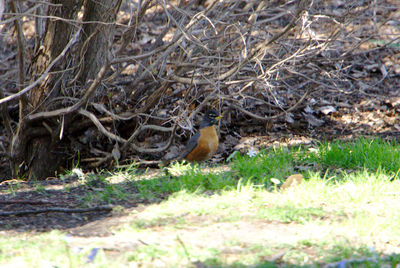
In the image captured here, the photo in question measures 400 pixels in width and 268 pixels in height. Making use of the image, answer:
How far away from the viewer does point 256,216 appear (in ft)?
11.7

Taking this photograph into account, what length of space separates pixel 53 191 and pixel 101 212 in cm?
100

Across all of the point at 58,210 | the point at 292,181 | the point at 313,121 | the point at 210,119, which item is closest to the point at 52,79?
the point at 210,119

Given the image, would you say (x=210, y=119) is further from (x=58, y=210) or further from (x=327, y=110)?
(x=327, y=110)

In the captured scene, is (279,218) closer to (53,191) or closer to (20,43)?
(53,191)

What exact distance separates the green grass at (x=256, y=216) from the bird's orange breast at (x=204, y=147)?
44cm

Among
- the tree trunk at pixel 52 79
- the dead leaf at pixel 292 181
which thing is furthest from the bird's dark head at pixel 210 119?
the dead leaf at pixel 292 181

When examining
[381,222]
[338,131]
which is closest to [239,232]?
[381,222]

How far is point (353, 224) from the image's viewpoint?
338 cm

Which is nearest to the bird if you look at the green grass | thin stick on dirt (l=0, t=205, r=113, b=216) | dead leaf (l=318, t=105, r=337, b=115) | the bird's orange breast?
the bird's orange breast

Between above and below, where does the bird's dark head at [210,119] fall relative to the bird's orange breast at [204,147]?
above

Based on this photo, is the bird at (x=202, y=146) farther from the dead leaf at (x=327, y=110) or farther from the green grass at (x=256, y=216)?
the dead leaf at (x=327, y=110)

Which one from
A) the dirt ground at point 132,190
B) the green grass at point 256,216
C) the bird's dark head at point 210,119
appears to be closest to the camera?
the green grass at point 256,216

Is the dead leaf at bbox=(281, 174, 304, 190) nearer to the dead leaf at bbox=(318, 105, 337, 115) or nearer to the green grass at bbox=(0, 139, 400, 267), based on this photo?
the green grass at bbox=(0, 139, 400, 267)

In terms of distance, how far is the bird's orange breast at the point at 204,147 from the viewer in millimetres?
5711
